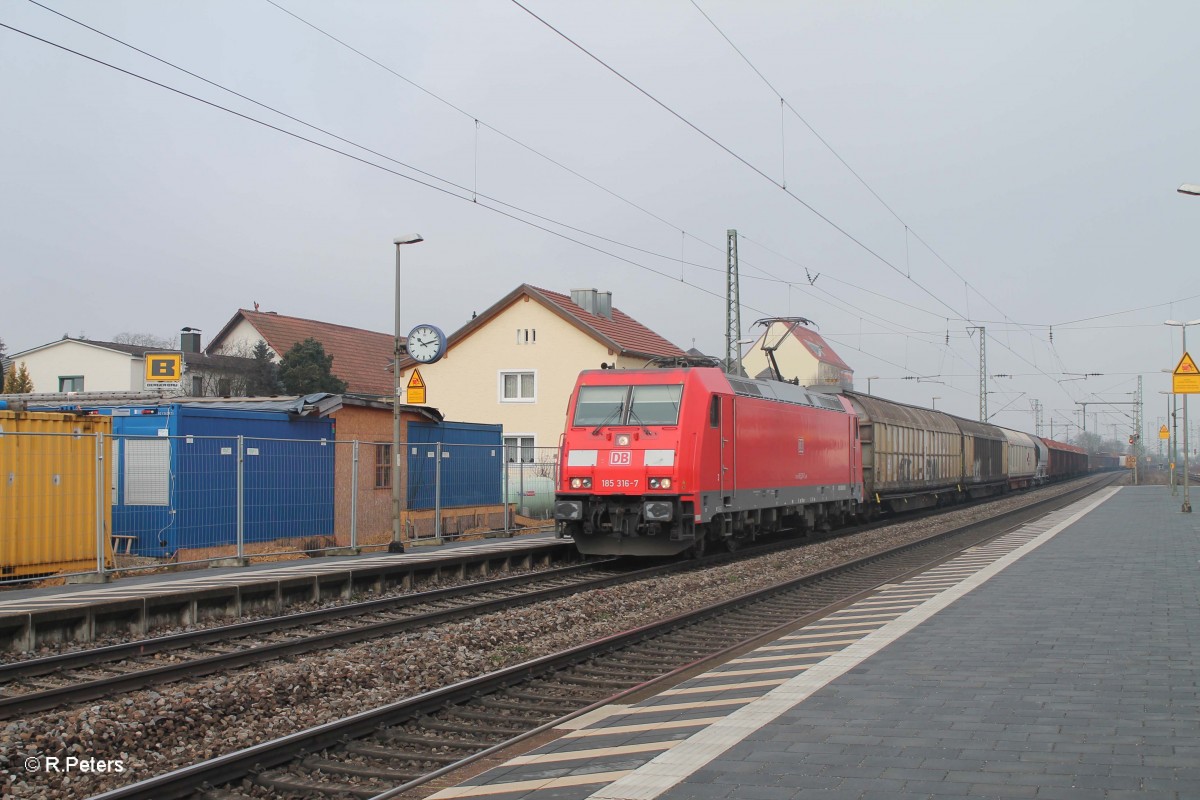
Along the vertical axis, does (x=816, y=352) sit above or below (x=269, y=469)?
above

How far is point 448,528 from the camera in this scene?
23.9 meters

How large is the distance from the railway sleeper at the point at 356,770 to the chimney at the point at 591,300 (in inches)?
1402

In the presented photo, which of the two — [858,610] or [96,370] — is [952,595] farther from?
[96,370]

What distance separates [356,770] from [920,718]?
3568 millimetres

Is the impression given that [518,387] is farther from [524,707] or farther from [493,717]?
[493,717]

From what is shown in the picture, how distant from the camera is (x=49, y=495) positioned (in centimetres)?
1455

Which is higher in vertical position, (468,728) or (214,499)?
(214,499)

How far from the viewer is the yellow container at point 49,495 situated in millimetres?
13922

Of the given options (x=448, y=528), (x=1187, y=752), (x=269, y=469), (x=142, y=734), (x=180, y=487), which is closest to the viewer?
(x=1187, y=752)

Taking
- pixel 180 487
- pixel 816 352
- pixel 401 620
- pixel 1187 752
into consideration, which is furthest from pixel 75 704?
pixel 816 352

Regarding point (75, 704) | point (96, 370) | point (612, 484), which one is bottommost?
point (75, 704)

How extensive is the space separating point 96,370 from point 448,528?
98.1 ft

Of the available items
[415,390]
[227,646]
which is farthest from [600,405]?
[227,646]

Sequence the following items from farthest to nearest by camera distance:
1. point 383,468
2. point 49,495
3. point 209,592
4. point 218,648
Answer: point 383,468
point 49,495
point 209,592
point 218,648
